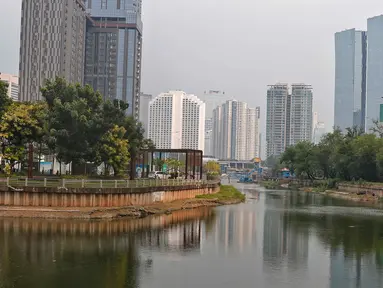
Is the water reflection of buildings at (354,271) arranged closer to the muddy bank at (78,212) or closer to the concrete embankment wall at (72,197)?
the muddy bank at (78,212)

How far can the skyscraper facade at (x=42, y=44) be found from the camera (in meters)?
132

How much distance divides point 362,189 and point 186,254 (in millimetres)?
65171

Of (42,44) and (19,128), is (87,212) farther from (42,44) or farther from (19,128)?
(42,44)

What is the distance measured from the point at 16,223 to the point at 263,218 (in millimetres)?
23610

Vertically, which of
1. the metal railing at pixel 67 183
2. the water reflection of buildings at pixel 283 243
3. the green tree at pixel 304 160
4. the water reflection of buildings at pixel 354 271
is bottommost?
the water reflection of buildings at pixel 283 243

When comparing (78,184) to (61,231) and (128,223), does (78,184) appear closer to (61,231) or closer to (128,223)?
(128,223)

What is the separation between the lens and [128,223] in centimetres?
3631

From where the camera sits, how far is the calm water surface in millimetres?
21609

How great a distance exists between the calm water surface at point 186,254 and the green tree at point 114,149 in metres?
10.6

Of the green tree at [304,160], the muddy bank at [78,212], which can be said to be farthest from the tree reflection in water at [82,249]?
the green tree at [304,160]

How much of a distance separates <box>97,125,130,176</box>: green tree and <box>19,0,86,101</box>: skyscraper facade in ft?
263

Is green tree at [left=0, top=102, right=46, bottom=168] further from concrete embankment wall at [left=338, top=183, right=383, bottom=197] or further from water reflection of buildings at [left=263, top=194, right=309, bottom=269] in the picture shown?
concrete embankment wall at [left=338, top=183, right=383, bottom=197]

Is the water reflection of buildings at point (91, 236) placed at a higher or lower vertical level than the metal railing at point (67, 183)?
lower

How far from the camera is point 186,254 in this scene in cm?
2748
